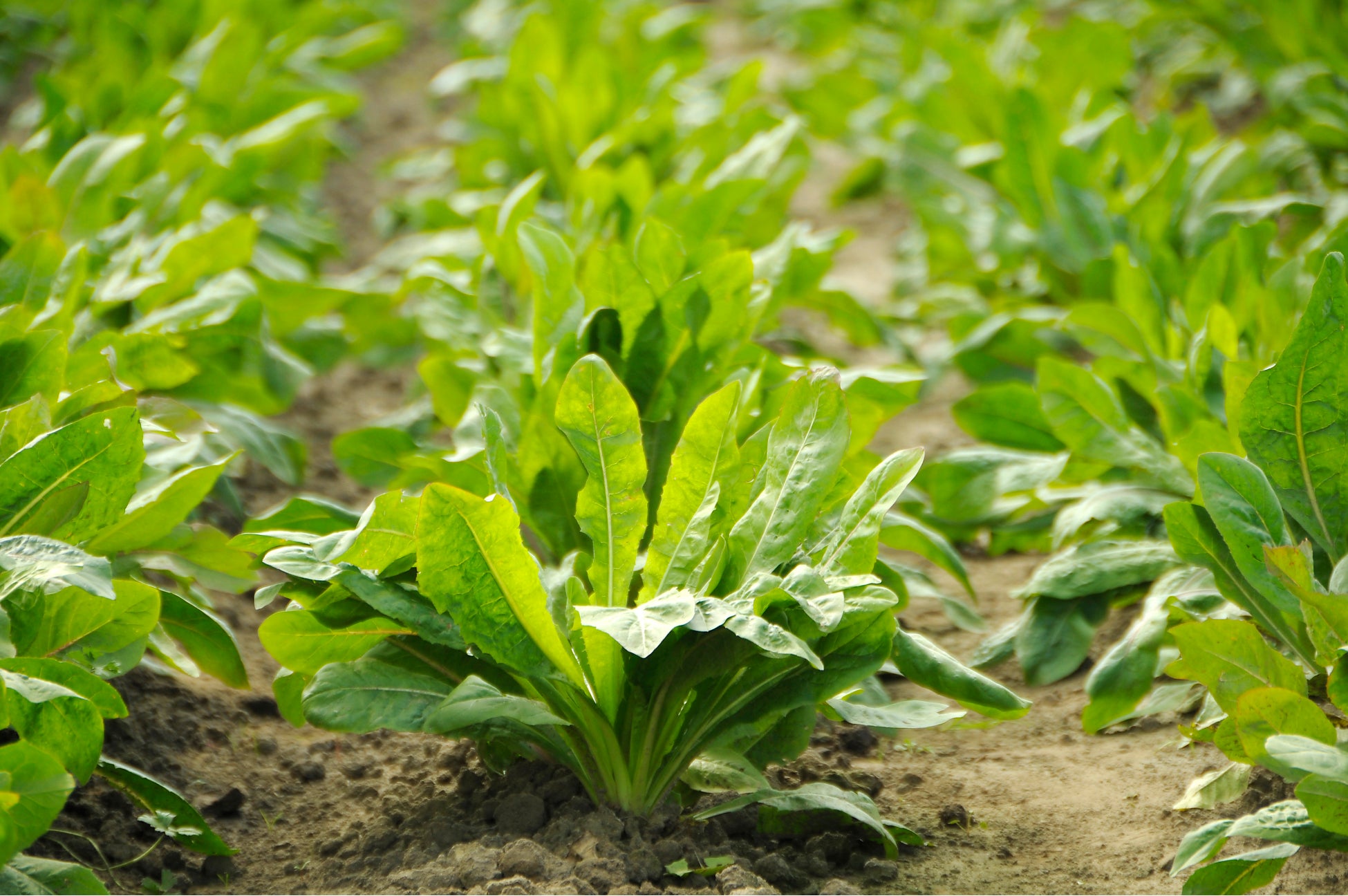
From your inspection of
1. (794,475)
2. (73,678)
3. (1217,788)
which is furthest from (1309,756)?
(73,678)

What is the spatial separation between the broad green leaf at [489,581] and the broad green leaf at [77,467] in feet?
1.63

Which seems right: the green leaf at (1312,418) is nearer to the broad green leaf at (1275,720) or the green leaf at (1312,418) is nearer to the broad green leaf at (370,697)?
the broad green leaf at (1275,720)

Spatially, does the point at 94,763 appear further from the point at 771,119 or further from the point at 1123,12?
the point at 1123,12

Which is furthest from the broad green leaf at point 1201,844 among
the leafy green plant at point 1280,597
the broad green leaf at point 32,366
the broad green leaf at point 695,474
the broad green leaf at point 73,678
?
the broad green leaf at point 32,366

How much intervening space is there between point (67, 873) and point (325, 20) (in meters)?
5.11

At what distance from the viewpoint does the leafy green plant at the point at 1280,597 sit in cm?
150

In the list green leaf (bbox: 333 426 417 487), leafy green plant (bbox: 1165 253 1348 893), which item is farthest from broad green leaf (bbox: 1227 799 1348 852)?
green leaf (bbox: 333 426 417 487)

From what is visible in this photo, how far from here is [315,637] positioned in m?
1.70

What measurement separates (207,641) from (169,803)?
31 cm

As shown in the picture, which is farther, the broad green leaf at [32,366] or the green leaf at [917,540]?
the green leaf at [917,540]

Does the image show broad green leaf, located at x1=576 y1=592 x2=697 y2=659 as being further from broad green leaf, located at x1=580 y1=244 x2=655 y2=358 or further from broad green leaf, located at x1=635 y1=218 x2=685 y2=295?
broad green leaf, located at x1=635 y1=218 x2=685 y2=295

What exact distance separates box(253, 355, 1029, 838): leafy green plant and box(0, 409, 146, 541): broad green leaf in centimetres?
21

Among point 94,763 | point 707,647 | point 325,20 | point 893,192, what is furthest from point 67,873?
point 325,20

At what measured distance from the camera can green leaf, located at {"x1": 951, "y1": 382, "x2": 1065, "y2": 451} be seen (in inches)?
104
